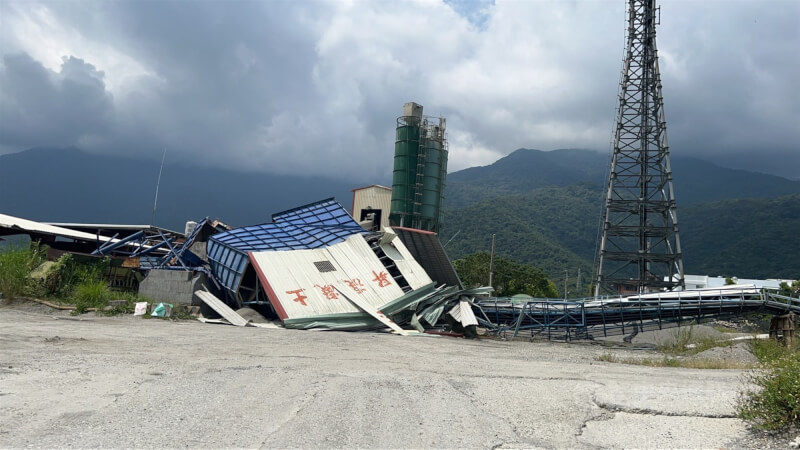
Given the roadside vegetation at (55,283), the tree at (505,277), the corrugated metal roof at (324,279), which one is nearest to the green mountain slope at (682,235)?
the tree at (505,277)

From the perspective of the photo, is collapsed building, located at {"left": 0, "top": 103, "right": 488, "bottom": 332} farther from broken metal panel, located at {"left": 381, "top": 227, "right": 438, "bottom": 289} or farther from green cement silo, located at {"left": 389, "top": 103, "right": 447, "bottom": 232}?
green cement silo, located at {"left": 389, "top": 103, "right": 447, "bottom": 232}

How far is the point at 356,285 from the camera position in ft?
87.7

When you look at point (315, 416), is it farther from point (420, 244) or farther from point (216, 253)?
point (420, 244)

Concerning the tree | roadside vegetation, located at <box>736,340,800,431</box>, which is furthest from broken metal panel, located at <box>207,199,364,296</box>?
the tree

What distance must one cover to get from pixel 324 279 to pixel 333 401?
17.6m

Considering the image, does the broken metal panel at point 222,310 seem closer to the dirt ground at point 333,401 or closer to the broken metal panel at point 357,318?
the broken metal panel at point 357,318

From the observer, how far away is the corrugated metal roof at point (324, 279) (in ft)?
78.6

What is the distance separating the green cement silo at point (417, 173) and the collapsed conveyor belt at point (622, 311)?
61.4ft

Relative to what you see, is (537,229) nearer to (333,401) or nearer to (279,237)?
(279,237)

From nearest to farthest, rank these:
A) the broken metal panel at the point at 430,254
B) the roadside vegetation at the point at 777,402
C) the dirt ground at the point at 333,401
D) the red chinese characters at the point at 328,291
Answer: the roadside vegetation at the point at 777,402
the dirt ground at the point at 333,401
the red chinese characters at the point at 328,291
the broken metal panel at the point at 430,254

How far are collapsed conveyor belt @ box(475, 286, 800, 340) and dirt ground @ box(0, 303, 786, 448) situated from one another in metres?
12.4

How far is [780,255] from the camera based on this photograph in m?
103

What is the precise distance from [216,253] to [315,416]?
74.7ft

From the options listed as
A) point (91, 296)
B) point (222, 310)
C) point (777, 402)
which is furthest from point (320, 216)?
point (777, 402)
